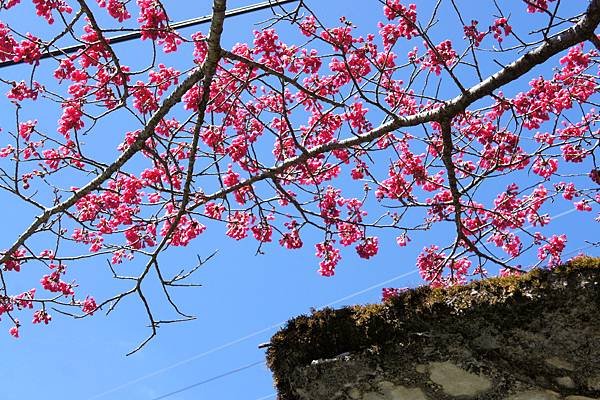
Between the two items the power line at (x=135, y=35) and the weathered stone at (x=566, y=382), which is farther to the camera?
the power line at (x=135, y=35)

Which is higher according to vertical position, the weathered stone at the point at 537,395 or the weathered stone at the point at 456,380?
the weathered stone at the point at 456,380

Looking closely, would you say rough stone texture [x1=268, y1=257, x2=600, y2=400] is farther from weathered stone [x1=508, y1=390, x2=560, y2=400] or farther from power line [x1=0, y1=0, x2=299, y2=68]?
power line [x1=0, y1=0, x2=299, y2=68]

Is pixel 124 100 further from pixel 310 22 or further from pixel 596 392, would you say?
pixel 596 392

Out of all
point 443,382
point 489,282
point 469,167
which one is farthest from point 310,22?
→ point 443,382

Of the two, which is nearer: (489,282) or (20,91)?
(489,282)

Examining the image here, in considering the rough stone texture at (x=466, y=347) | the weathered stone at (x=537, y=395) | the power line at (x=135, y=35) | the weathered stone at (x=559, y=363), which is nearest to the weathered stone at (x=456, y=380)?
the rough stone texture at (x=466, y=347)

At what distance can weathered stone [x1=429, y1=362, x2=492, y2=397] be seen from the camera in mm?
2662

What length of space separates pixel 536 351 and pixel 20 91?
4.02 m

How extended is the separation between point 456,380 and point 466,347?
151mm

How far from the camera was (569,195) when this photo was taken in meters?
6.75

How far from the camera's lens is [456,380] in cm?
269

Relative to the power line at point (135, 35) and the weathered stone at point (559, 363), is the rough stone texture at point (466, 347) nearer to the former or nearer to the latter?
the weathered stone at point (559, 363)

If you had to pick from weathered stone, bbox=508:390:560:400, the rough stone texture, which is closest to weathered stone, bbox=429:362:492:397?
the rough stone texture

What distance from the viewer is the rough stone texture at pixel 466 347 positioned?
2.62 m
